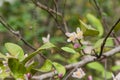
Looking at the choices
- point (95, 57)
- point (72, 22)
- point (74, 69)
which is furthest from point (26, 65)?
point (72, 22)

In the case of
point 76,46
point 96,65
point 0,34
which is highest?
point 76,46

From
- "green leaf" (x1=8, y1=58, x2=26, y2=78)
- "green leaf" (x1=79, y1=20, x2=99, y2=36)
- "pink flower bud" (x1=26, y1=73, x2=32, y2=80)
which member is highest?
"green leaf" (x1=8, y1=58, x2=26, y2=78)

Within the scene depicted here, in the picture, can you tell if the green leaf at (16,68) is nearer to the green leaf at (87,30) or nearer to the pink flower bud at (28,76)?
the pink flower bud at (28,76)

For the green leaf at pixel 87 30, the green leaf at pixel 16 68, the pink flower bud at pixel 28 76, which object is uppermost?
the green leaf at pixel 16 68

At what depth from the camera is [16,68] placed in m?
1.33

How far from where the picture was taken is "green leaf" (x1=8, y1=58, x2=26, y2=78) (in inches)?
51.3

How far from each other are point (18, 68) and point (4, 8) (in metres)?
2.38

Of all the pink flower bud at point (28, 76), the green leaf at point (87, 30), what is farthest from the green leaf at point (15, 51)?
the green leaf at point (87, 30)

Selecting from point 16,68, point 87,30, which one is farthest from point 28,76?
point 87,30

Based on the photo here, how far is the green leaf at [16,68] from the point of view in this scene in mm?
1303

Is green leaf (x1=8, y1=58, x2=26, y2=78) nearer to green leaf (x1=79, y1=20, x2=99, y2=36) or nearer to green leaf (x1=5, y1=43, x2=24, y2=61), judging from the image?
green leaf (x1=5, y1=43, x2=24, y2=61)

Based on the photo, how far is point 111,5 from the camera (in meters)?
3.59

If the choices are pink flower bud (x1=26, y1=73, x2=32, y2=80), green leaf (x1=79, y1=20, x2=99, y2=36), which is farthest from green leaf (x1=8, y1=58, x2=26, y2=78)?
green leaf (x1=79, y1=20, x2=99, y2=36)

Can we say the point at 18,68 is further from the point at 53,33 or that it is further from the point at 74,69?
the point at 53,33
